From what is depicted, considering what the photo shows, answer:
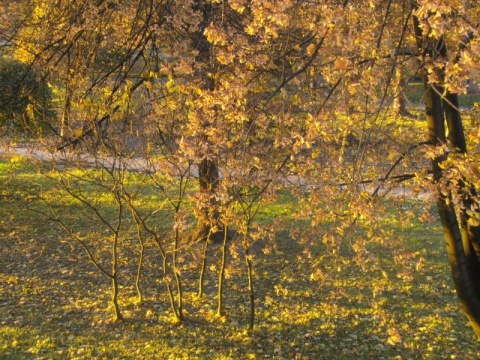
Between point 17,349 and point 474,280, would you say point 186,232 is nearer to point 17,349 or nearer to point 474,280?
point 17,349

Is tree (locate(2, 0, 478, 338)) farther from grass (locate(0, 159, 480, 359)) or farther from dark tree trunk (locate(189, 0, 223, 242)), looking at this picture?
grass (locate(0, 159, 480, 359))

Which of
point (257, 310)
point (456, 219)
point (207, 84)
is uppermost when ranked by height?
point (207, 84)

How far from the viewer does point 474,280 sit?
4.73 metres

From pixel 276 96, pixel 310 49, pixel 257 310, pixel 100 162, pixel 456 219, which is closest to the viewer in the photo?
pixel 310 49

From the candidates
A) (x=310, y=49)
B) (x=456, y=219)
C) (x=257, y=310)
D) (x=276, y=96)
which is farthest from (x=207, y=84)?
(x=257, y=310)

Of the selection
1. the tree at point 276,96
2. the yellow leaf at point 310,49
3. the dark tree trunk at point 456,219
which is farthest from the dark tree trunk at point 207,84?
the dark tree trunk at point 456,219

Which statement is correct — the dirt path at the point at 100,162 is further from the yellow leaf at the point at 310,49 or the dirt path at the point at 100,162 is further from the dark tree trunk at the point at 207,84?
the yellow leaf at the point at 310,49

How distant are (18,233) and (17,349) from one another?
4771mm

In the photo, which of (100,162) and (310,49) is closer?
(310,49)

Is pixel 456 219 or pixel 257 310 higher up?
pixel 456 219

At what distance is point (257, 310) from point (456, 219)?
10.1 feet

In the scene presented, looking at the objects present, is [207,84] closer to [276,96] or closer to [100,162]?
[276,96]

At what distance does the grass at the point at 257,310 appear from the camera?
5.68 m

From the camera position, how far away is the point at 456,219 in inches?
180
